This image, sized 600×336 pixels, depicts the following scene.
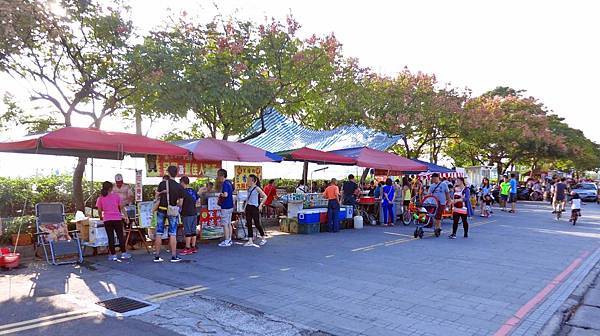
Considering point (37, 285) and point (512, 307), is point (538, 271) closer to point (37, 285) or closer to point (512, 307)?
point (512, 307)

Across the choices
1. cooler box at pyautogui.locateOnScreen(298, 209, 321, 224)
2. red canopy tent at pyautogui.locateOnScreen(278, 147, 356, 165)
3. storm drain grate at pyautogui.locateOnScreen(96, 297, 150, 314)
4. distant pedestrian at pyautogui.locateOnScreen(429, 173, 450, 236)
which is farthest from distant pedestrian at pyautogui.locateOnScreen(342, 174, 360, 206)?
storm drain grate at pyautogui.locateOnScreen(96, 297, 150, 314)

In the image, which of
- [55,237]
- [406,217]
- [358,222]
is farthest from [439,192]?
[55,237]

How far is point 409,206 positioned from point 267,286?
10.4 m

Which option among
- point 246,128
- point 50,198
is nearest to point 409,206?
point 246,128

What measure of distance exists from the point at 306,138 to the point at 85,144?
9590mm

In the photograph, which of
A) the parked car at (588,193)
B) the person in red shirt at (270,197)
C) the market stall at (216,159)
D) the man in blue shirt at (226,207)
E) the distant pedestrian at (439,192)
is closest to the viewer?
the man in blue shirt at (226,207)

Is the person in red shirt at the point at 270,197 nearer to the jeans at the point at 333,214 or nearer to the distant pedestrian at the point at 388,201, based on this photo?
the jeans at the point at 333,214

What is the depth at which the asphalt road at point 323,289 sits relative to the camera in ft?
17.0

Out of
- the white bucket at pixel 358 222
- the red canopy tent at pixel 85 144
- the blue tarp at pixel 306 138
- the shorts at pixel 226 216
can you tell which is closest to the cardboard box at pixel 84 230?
the red canopy tent at pixel 85 144

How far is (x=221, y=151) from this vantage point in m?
11.3

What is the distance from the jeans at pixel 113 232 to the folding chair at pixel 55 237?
1.73ft

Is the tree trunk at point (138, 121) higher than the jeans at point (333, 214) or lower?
higher

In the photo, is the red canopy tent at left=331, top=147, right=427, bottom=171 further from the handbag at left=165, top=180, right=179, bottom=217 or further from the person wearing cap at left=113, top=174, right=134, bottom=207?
the person wearing cap at left=113, top=174, right=134, bottom=207

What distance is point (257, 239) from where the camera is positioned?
11.8 m
